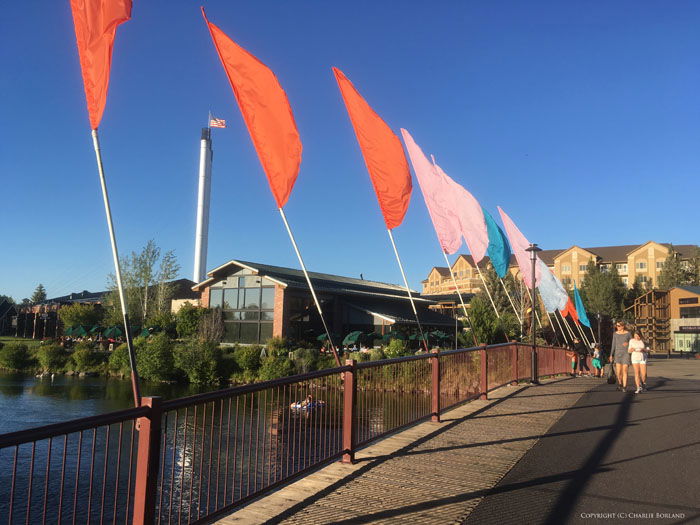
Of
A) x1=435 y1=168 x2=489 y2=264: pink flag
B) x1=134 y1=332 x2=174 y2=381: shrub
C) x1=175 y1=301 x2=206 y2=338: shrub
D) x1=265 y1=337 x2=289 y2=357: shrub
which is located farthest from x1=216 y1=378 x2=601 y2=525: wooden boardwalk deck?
x1=175 y1=301 x2=206 y2=338: shrub

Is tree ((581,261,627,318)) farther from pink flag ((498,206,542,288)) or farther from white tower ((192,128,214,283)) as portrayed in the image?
white tower ((192,128,214,283))

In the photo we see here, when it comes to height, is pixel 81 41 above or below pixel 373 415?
above

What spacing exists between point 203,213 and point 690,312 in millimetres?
70083

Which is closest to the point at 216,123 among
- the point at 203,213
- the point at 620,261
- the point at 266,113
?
the point at 203,213

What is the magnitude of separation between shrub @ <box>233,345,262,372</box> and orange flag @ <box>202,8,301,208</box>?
25.2m

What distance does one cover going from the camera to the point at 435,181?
47.1 ft

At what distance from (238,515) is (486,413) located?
6216mm

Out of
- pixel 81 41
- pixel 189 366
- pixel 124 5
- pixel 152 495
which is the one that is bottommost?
pixel 189 366

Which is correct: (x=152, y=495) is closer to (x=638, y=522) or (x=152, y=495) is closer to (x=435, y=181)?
(x=638, y=522)

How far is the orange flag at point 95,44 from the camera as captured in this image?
18.6ft

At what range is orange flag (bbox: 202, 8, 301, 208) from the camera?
8.31 meters

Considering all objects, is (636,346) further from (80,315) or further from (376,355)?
(80,315)

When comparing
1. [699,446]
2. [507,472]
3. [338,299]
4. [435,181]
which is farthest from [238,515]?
[338,299]

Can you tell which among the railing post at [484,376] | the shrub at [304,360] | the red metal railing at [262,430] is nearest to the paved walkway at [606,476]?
the red metal railing at [262,430]
